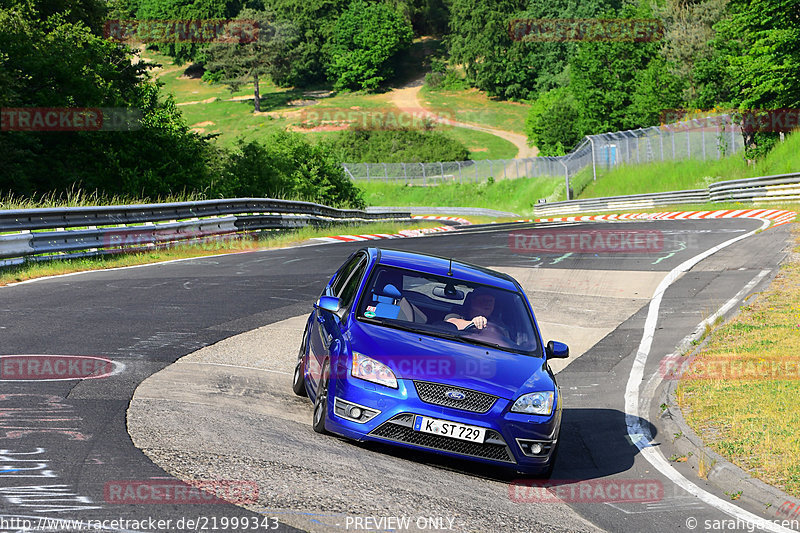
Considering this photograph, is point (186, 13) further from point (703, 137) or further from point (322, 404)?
point (322, 404)

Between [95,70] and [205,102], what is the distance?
120 metres

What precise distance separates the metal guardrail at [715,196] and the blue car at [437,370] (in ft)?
101

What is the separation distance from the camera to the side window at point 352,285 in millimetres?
8486

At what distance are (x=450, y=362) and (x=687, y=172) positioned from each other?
49713 millimetres

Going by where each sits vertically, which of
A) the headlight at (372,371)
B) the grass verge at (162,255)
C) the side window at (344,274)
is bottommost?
the grass verge at (162,255)

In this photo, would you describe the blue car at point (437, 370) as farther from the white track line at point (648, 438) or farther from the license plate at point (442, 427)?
the white track line at point (648, 438)

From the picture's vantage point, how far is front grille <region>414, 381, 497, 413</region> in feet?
23.5

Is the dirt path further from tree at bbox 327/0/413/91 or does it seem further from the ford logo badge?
the ford logo badge

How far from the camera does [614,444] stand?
903 cm

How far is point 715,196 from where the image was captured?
4416 centimetres

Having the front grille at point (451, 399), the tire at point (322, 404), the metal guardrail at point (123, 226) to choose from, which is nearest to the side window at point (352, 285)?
the tire at point (322, 404)

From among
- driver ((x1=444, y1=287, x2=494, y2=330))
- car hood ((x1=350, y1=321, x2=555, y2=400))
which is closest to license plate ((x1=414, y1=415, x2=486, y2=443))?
car hood ((x1=350, y1=321, x2=555, y2=400))

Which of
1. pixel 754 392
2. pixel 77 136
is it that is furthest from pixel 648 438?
pixel 77 136

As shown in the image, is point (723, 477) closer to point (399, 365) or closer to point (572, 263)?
point (399, 365)
